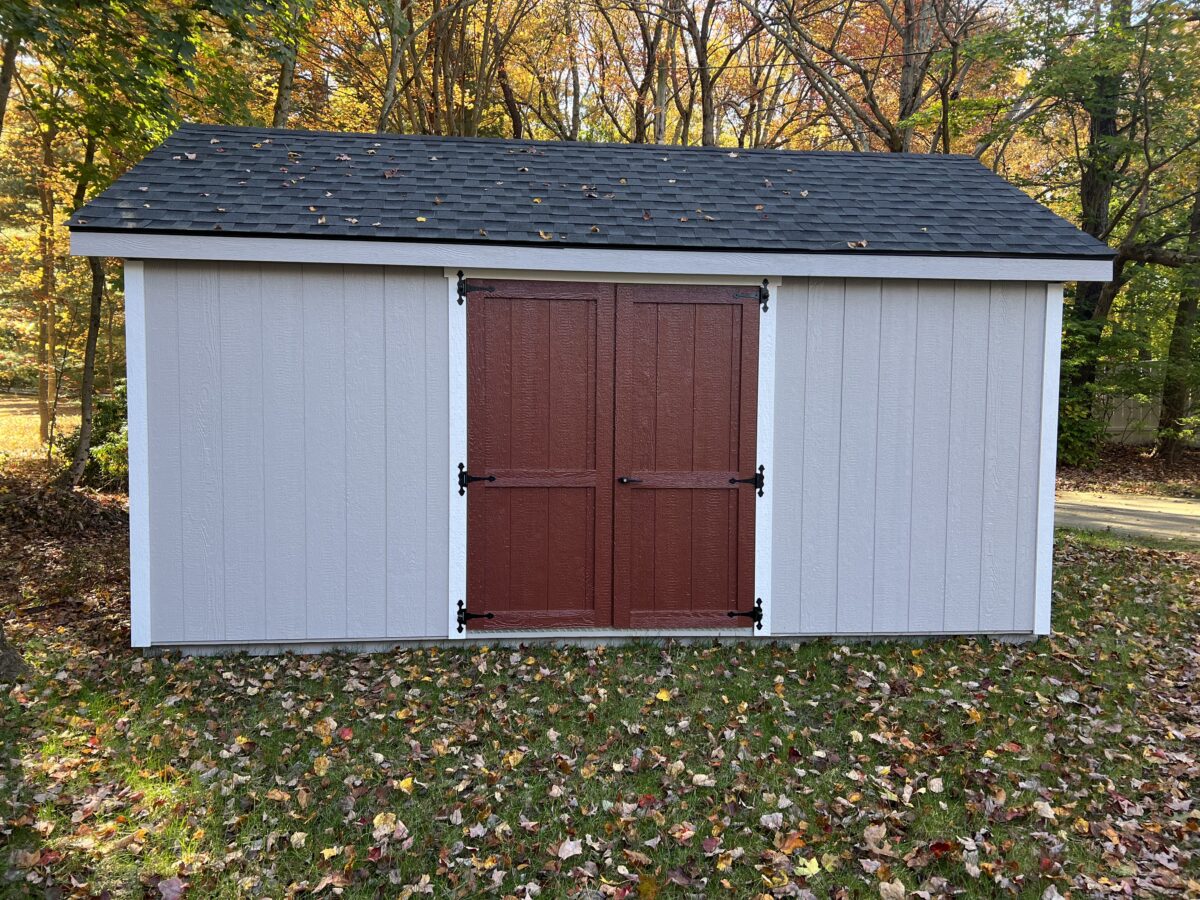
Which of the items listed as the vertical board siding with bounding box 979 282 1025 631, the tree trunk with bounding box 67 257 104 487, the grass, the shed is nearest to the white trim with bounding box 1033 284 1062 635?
the shed

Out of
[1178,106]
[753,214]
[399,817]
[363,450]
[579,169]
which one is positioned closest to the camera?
[399,817]

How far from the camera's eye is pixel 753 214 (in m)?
5.41

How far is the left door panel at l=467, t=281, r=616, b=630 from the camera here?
5113 millimetres

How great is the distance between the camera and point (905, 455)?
5.30m

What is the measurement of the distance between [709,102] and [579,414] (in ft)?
39.1

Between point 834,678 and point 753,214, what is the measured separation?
9.83ft

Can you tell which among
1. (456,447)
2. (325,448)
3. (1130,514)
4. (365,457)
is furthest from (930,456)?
(1130,514)

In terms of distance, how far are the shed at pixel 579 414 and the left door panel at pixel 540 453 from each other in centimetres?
2

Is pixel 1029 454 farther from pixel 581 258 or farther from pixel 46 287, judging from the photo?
pixel 46 287

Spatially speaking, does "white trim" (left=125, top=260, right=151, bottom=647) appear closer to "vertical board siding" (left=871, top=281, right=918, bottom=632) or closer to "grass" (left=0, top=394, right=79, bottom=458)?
"vertical board siding" (left=871, top=281, right=918, bottom=632)

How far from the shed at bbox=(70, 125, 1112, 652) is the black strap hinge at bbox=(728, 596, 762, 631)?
0.01 metres

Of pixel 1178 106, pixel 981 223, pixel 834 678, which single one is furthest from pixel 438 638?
pixel 1178 106

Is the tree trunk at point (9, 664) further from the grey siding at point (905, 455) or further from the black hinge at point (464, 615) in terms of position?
the grey siding at point (905, 455)

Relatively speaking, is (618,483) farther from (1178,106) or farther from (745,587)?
(1178,106)
